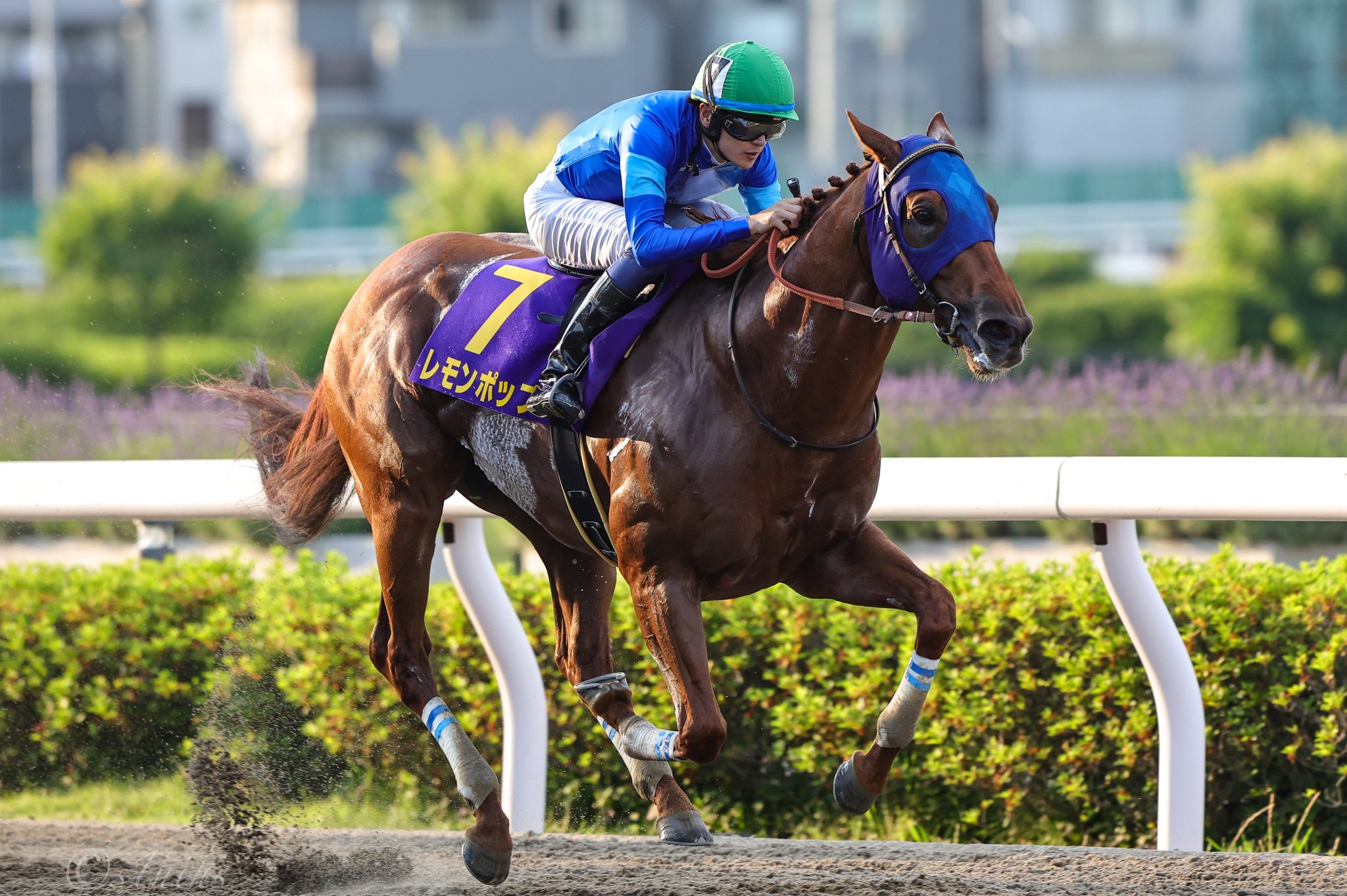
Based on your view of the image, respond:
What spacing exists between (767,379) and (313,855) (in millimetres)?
1771

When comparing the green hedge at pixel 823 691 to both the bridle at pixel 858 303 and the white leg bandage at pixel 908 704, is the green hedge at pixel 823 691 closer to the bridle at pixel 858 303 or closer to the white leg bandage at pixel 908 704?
the white leg bandage at pixel 908 704

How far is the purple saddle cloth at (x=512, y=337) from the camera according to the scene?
3846 millimetres

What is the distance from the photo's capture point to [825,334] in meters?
3.59

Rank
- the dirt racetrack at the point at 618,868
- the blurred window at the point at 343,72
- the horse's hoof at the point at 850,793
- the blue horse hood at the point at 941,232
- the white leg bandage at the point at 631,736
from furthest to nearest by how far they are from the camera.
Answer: the blurred window at the point at 343,72, the white leg bandage at the point at 631,736, the horse's hoof at the point at 850,793, the dirt racetrack at the point at 618,868, the blue horse hood at the point at 941,232

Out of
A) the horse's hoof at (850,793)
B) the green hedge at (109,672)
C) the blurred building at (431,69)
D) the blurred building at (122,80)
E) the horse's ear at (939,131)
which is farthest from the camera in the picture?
the blurred building at (122,80)

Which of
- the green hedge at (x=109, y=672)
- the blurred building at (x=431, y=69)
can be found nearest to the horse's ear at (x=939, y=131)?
the green hedge at (x=109, y=672)

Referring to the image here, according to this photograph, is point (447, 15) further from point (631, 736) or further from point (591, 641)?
point (631, 736)

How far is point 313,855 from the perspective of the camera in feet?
14.1

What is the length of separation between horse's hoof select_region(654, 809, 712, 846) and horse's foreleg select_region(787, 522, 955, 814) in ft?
1.64

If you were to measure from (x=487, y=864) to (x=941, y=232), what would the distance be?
5.89ft

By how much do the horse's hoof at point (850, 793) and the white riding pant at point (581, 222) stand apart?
131cm

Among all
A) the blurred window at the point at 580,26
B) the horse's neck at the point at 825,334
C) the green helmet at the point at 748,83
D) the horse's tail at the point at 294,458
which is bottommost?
the horse's tail at the point at 294,458

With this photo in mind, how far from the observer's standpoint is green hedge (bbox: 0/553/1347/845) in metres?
4.37

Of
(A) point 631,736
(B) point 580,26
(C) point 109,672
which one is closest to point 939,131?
(A) point 631,736
